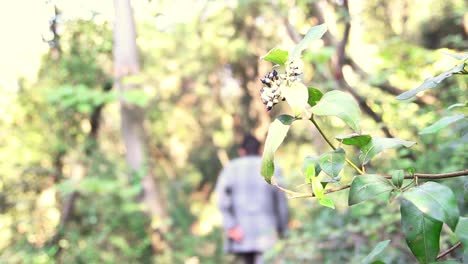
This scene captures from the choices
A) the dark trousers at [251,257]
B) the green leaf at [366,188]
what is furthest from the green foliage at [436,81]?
the dark trousers at [251,257]

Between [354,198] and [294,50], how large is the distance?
0.29 meters

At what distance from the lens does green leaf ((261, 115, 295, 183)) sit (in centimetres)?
106

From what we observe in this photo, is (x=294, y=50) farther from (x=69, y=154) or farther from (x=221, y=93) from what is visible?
(x=221, y=93)

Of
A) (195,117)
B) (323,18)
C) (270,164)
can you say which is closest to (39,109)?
(323,18)

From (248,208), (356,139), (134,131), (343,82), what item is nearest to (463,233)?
(356,139)

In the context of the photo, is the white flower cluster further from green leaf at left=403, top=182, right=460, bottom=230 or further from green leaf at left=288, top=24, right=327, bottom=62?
green leaf at left=403, top=182, right=460, bottom=230

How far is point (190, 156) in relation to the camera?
11477mm

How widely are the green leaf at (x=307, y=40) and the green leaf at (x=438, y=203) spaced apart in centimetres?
31

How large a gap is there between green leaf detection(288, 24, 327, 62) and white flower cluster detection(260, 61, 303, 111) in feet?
0.05

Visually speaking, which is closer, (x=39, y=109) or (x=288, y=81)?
(x=288, y=81)

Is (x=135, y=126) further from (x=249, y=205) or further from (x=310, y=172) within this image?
(x=310, y=172)

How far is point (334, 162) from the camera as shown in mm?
1126

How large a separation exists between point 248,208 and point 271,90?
4857 mm

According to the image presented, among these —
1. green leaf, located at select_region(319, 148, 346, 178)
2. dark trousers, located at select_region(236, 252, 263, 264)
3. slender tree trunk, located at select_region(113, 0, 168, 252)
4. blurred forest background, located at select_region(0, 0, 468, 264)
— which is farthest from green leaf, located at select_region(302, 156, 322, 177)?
dark trousers, located at select_region(236, 252, 263, 264)
